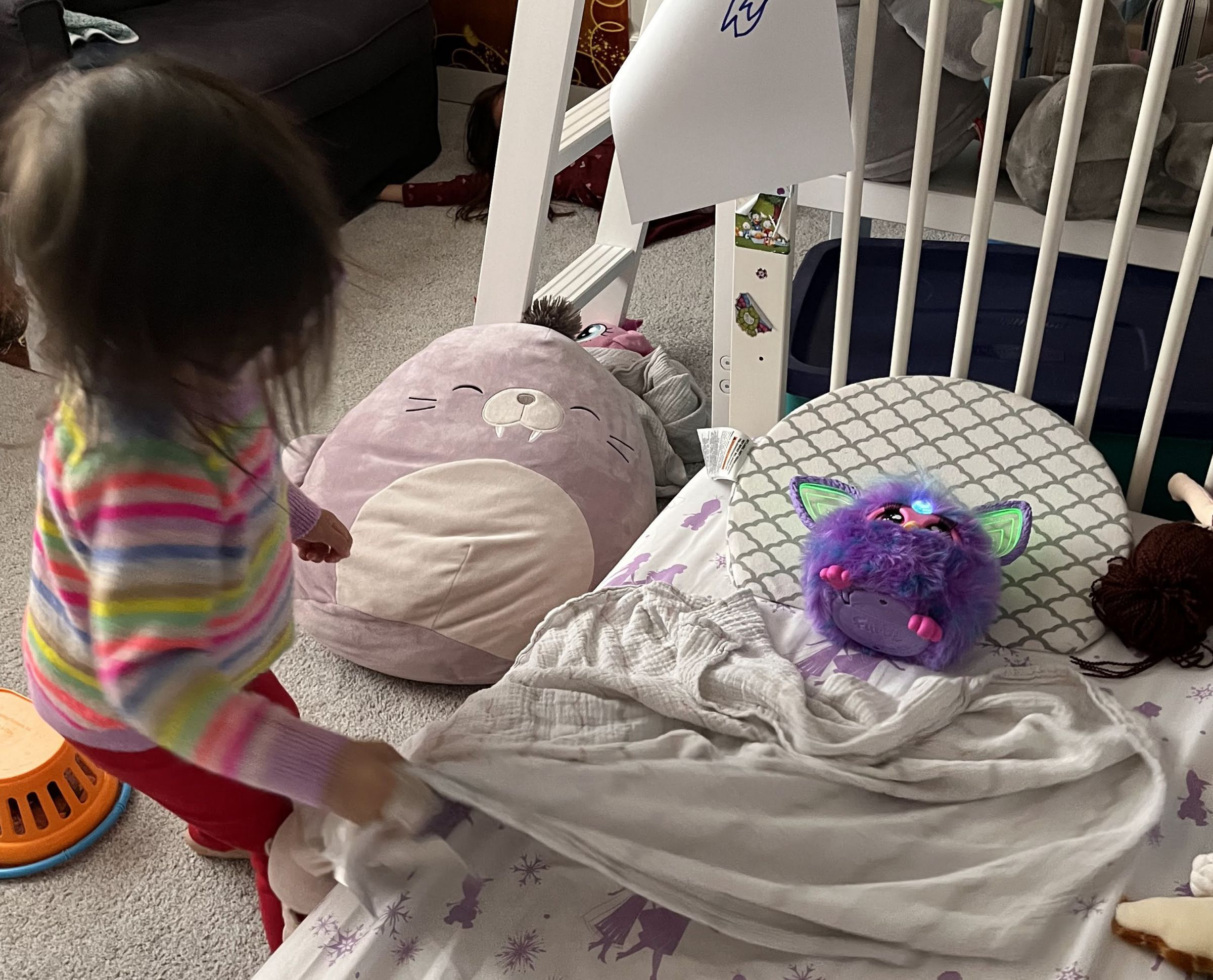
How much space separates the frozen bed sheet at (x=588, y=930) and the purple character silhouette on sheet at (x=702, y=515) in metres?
0.39

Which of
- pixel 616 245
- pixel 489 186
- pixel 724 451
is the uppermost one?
pixel 724 451

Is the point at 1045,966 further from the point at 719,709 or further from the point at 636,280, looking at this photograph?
the point at 636,280

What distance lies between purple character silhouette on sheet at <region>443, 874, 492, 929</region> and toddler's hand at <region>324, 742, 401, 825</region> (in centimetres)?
10

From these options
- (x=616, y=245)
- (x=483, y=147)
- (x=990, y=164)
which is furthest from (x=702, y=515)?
(x=483, y=147)

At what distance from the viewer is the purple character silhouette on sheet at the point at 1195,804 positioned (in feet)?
2.81

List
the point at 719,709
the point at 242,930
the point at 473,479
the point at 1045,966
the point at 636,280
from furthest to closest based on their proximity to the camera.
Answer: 1. the point at 636,280
2. the point at 473,479
3. the point at 242,930
4. the point at 719,709
5. the point at 1045,966

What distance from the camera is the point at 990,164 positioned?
A: 3.25ft

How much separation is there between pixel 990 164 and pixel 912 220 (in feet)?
0.27

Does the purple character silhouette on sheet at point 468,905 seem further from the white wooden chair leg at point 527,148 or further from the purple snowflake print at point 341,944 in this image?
the white wooden chair leg at point 527,148

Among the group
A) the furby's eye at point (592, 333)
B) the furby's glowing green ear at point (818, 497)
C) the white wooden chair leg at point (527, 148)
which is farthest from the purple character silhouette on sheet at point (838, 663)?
the furby's eye at point (592, 333)

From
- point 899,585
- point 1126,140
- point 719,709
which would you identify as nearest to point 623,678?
point 719,709

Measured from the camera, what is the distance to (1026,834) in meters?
0.85

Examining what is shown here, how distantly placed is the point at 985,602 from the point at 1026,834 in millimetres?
192

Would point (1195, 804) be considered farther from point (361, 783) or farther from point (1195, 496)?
point (361, 783)
